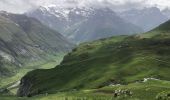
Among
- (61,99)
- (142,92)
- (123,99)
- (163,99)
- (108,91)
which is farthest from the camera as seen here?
(108,91)

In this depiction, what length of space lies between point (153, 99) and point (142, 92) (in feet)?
64.2

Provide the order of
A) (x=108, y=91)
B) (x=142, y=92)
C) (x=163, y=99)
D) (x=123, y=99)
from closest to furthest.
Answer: (x=163, y=99), (x=123, y=99), (x=142, y=92), (x=108, y=91)

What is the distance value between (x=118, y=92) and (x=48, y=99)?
3442 cm

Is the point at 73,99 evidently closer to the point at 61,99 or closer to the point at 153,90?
the point at 61,99

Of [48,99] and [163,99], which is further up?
[48,99]

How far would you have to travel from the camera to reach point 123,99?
131 metres

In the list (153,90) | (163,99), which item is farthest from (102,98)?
(163,99)

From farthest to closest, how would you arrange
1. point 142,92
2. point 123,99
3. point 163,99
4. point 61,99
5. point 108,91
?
1. point 108,91
2. point 61,99
3. point 142,92
4. point 123,99
5. point 163,99

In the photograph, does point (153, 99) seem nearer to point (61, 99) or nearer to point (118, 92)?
point (118, 92)

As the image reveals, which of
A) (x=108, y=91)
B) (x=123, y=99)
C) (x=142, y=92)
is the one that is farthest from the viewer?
(x=108, y=91)

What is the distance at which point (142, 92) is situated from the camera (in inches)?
5561

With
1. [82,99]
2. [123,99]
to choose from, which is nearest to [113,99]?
[123,99]

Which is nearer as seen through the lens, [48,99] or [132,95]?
[132,95]

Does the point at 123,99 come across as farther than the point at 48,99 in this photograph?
No
